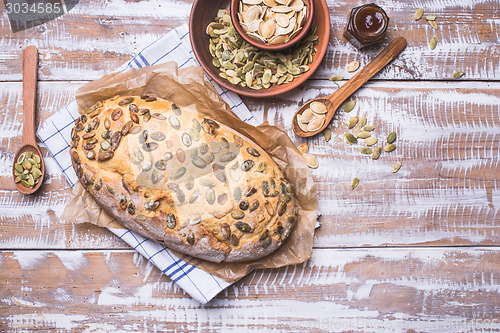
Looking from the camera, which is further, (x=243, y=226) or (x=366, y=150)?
(x=366, y=150)

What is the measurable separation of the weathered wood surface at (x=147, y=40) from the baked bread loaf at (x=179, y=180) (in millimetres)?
405

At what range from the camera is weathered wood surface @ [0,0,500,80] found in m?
1.78

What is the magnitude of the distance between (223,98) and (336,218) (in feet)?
2.55

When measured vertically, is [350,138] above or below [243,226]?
above

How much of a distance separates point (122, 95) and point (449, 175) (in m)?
1.59

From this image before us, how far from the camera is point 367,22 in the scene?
66.1 inches

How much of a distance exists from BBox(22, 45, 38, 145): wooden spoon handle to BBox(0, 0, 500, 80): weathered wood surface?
0.04 m

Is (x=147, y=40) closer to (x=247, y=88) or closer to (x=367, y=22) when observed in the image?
(x=247, y=88)

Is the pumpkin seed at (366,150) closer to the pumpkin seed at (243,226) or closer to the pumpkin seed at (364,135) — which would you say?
the pumpkin seed at (364,135)

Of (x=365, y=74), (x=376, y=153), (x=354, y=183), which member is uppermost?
(x=365, y=74)

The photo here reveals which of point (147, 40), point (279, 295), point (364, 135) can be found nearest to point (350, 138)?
point (364, 135)

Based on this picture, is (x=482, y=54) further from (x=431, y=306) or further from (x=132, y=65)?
(x=132, y=65)

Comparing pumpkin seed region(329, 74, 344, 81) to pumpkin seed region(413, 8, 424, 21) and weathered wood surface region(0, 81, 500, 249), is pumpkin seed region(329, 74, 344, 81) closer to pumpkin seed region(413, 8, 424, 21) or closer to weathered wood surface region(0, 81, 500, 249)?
weathered wood surface region(0, 81, 500, 249)

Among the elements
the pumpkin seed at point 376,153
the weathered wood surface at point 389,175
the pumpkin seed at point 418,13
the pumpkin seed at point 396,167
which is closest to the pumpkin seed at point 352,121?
the weathered wood surface at point 389,175
